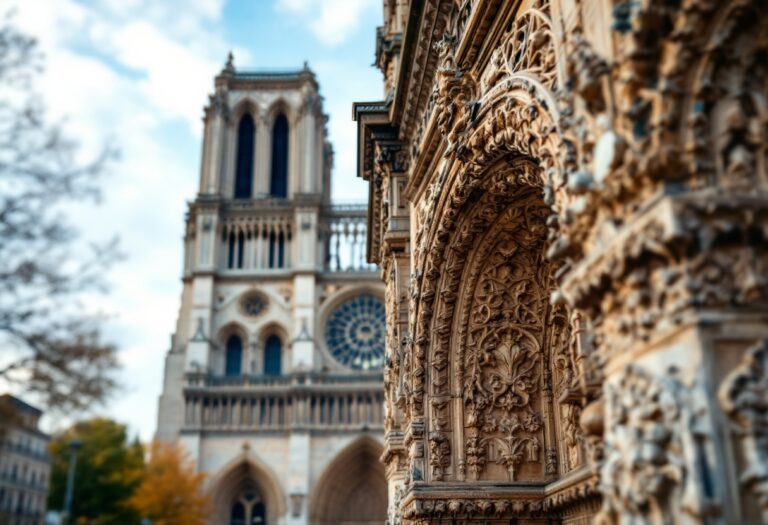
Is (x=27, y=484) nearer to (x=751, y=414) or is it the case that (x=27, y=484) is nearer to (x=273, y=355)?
(x=273, y=355)

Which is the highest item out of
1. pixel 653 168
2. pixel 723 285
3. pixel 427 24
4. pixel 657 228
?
pixel 427 24

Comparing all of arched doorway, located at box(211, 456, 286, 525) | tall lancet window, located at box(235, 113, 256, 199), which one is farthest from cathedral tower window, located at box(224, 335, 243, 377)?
tall lancet window, located at box(235, 113, 256, 199)

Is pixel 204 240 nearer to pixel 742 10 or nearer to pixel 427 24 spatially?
pixel 427 24

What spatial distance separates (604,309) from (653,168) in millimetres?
1043

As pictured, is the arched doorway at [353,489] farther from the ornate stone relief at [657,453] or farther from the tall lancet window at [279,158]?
the ornate stone relief at [657,453]

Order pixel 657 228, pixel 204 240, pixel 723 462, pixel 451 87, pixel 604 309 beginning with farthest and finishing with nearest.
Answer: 1. pixel 204 240
2. pixel 451 87
3. pixel 604 309
4. pixel 657 228
5. pixel 723 462

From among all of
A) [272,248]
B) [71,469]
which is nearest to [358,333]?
[272,248]

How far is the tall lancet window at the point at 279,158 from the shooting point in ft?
182

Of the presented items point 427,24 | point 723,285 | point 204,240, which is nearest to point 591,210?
point 723,285

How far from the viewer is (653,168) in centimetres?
512

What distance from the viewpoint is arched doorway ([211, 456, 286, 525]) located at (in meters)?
48.2

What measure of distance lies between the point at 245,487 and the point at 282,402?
5.16 meters

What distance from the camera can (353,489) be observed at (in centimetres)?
4997

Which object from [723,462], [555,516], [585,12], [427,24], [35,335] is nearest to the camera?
[723,462]
